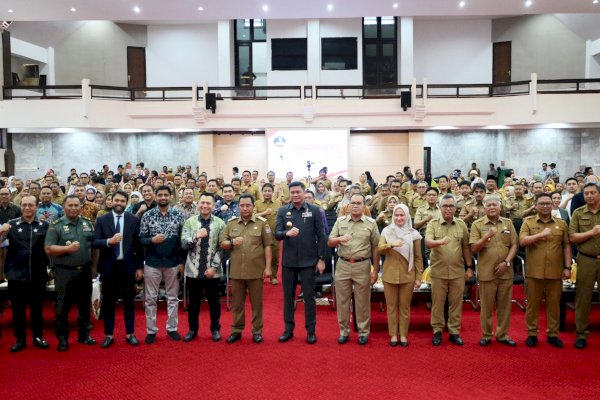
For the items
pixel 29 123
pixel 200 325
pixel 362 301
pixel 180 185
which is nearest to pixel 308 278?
pixel 362 301

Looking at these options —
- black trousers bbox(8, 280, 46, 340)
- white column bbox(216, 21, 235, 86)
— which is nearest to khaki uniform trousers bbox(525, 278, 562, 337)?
black trousers bbox(8, 280, 46, 340)

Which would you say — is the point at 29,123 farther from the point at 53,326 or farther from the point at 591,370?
the point at 591,370

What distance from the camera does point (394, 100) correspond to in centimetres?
1738

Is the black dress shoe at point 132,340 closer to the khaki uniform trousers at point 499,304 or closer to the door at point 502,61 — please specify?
the khaki uniform trousers at point 499,304

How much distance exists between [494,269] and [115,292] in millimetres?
3864

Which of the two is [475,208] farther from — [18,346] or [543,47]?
[543,47]

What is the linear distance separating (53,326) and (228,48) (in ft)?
52.0

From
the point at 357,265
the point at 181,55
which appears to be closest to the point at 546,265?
the point at 357,265

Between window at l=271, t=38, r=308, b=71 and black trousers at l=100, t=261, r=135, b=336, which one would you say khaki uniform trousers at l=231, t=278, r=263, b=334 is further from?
window at l=271, t=38, r=308, b=71

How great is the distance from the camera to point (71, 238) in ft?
17.0

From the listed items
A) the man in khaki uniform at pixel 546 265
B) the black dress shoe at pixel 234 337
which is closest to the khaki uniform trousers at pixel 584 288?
the man in khaki uniform at pixel 546 265

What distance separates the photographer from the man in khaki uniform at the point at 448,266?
5.30 meters

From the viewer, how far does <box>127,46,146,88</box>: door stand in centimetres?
2145

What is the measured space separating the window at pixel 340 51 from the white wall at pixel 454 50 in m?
2.73
